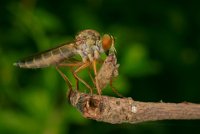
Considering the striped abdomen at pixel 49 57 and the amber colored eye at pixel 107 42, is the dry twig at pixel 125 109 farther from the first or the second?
the striped abdomen at pixel 49 57

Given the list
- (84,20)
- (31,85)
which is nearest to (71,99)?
(31,85)

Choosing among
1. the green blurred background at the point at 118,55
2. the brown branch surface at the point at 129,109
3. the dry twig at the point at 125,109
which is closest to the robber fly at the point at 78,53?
the green blurred background at the point at 118,55

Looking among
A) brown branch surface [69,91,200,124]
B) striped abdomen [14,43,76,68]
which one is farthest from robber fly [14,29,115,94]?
brown branch surface [69,91,200,124]

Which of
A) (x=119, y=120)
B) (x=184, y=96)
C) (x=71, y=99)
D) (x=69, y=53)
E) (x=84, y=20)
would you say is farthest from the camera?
(x=184, y=96)

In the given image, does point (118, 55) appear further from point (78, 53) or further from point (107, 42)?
point (107, 42)

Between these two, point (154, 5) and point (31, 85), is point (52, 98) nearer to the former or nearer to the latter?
point (31, 85)

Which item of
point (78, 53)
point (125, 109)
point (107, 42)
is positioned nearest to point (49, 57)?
point (78, 53)

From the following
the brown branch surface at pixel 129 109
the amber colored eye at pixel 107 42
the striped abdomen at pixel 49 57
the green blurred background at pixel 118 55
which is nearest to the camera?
the brown branch surface at pixel 129 109

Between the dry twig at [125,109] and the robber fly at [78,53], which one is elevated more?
the robber fly at [78,53]
